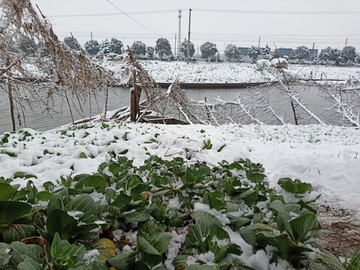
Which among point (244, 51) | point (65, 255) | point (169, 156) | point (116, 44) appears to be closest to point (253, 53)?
point (244, 51)

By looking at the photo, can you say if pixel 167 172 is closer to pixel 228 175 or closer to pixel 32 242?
pixel 228 175

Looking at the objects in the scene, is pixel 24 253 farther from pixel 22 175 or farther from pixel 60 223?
pixel 22 175

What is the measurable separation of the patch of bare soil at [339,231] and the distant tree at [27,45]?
17.2ft

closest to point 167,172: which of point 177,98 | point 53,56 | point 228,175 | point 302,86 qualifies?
point 228,175

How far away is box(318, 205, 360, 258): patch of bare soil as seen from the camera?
1.49 m

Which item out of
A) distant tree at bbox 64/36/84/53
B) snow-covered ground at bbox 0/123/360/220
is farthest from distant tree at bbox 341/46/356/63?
snow-covered ground at bbox 0/123/360/220

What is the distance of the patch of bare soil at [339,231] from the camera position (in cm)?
149

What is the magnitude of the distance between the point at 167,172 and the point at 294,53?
31.0 m

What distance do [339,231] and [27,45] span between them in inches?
223

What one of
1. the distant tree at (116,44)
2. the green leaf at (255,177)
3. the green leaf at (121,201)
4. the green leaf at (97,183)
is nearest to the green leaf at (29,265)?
the green leaf at (121,201)

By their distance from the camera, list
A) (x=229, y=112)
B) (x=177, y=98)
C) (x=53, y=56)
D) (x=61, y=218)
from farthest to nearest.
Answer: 1. (x=229, y=112)
2. (x=177, y=98)
3. (x=53, y=56)
4. (x=61, y=218)

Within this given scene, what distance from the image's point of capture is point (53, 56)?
567cm

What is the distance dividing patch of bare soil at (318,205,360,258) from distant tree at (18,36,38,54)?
525cm

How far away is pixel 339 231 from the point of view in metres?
1.77
